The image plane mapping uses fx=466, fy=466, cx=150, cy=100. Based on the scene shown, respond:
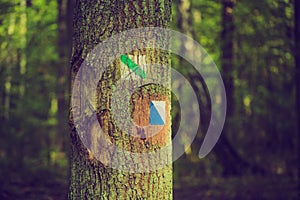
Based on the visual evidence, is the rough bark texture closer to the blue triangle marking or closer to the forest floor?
the blue triangle marking

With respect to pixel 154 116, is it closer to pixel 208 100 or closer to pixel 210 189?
pixel 210 189

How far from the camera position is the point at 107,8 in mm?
3572

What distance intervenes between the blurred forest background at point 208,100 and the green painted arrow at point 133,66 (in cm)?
335

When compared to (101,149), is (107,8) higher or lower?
higher

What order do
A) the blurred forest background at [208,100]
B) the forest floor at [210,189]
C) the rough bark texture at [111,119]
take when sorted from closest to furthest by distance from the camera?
1. the rough bark texture at [111,119]
2. the forest floor at [210,189]
3. the blurred forest background at [208,100]

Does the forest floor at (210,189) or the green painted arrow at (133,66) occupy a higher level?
the green painted arrow at (133,66)

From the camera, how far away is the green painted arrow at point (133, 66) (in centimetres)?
354

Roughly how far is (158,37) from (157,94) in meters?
0.45

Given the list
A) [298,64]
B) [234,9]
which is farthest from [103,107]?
[234,9]

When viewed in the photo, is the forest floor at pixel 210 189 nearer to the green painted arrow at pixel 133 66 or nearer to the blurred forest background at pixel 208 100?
the blurred forest background at pixel 208 100

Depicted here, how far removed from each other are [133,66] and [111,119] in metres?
0.44

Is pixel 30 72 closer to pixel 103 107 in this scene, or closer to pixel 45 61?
pixel 45 61

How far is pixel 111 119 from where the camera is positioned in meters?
3.50

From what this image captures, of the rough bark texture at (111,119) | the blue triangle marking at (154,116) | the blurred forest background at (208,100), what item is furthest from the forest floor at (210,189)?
the blue triangle marking at (154,116)
